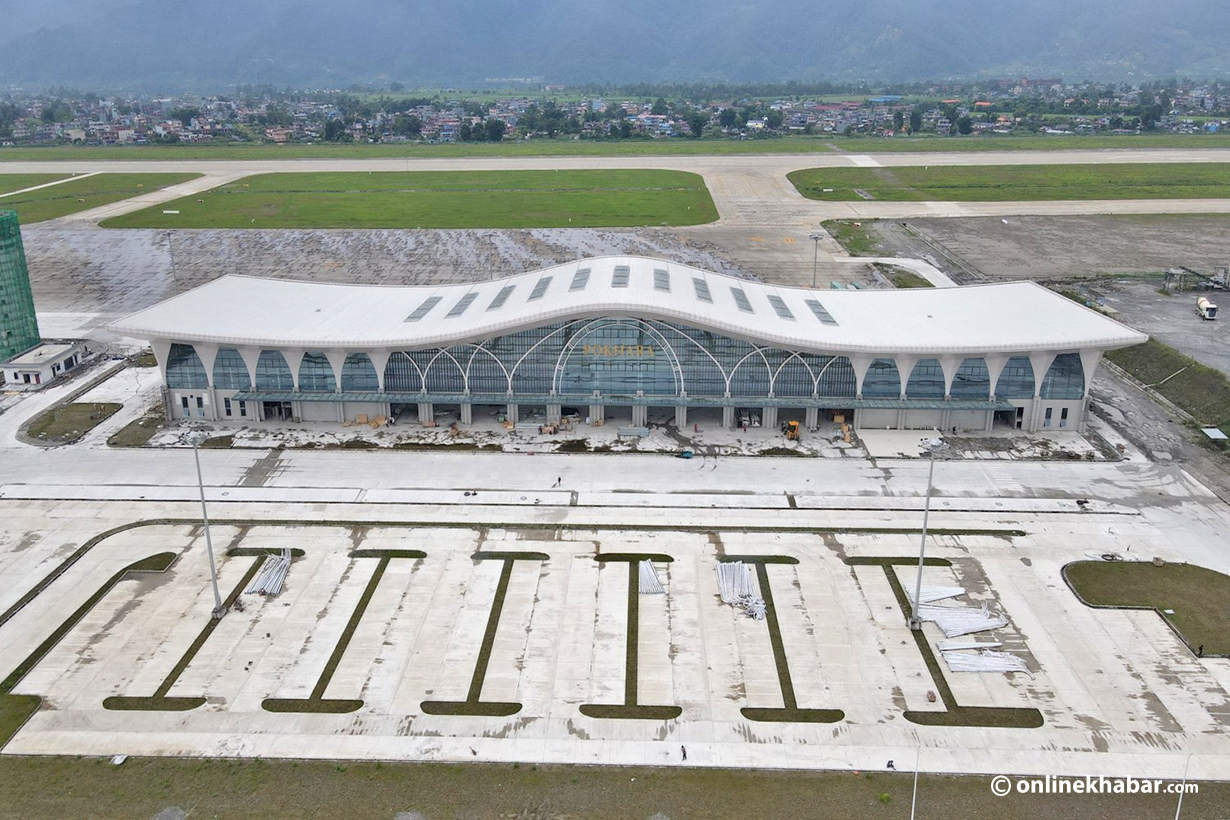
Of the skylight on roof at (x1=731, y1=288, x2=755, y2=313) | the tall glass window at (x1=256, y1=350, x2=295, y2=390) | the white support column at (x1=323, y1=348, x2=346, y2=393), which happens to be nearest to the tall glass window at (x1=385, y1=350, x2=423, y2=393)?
the white support column at (x1=323, y1=348, x2=346, y2=393)

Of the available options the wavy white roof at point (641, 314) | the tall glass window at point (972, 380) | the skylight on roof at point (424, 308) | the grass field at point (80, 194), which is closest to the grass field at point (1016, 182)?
the wavy white roof at point (641, 314)

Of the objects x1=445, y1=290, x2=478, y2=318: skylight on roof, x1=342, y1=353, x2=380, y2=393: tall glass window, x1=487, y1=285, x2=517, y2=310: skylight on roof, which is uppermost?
x1=487, y1=285, x2=517, y2=310: skylight on roof

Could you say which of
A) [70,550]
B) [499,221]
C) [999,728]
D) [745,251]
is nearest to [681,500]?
[999,728]

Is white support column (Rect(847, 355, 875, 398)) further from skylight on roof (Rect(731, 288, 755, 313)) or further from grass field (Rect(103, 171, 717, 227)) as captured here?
grass field (Rect(103, 171, 717, 227))

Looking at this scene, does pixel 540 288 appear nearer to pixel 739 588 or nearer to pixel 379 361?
pixel 379 361

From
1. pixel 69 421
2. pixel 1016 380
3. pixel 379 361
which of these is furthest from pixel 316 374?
pixel 1016 380

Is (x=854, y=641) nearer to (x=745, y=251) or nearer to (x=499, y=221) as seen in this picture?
(x=745, y=251)

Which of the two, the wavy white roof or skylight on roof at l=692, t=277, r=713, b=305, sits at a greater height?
skylight on roof at l=692, t=277, r=713, b=305
